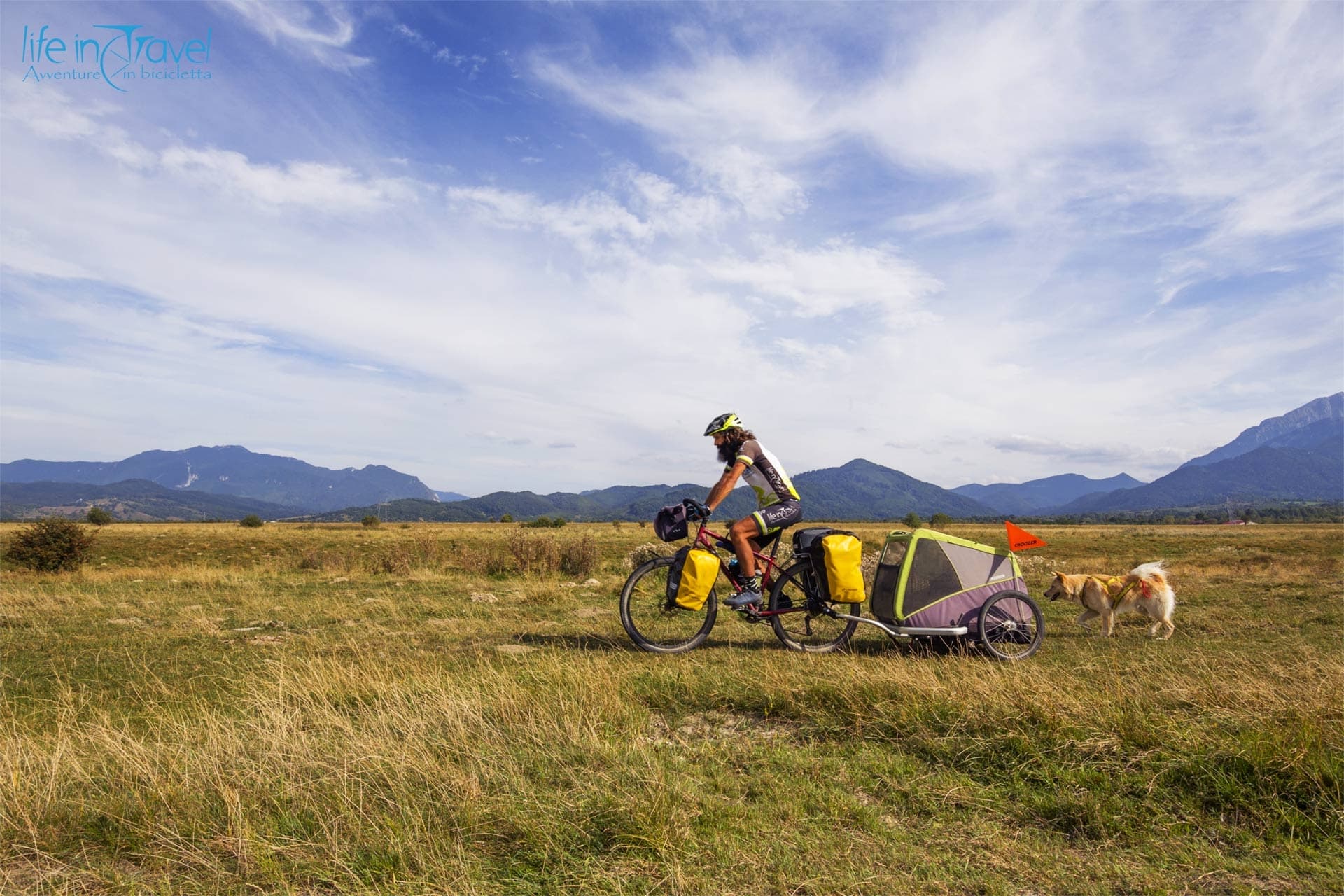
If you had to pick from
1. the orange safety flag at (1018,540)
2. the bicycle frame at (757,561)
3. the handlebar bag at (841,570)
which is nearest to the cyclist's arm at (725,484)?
the bicycle frame at (757,561)

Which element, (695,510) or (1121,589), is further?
(1121,589)

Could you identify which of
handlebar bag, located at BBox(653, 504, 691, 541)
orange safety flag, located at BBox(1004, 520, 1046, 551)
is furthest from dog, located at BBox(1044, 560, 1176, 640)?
handlebar bag, located at BBox(653, 504, 691, 541)

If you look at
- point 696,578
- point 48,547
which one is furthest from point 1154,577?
point 48,547

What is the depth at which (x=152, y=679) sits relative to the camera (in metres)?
7.82

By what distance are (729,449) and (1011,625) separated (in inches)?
169

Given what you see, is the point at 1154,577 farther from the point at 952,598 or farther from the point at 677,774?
the point at 677,774

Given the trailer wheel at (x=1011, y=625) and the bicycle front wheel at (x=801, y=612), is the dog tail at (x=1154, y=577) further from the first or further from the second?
the bicycle front wheel at (x=801, y=612)

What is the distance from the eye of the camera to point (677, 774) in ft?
14.6

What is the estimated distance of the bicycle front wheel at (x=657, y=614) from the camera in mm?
8609

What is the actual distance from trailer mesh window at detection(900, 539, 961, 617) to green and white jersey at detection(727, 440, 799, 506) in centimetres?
176

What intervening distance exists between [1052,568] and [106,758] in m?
29.1

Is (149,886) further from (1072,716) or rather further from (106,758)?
(1072,716)

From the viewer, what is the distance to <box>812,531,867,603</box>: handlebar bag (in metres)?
8.34

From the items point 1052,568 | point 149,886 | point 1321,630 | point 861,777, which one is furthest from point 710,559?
point 1052,568
